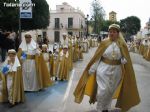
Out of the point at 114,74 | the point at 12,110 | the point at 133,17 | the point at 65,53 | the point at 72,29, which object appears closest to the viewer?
the point at 114,74

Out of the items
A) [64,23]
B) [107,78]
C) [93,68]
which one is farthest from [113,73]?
[64,23]

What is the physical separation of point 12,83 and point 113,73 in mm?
3022

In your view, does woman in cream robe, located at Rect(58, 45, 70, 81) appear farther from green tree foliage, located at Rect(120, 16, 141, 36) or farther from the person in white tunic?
green tree foliage, located at Rect(120, 16, 141, 36)

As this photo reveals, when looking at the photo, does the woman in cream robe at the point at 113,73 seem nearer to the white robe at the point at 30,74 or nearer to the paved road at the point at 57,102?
the paved road at the point at 57,102

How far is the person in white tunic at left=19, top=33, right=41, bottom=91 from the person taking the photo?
553 inches

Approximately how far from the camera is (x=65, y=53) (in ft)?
62.0

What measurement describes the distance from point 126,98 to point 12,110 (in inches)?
105

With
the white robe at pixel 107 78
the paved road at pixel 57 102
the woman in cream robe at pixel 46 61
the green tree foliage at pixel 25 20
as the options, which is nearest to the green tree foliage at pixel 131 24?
the green tree foliage at pixel 25 20

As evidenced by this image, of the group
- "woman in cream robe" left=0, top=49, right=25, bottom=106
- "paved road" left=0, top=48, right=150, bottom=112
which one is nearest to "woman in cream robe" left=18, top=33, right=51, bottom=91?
"paved road" left=0, top=48, right=150, bottom=112

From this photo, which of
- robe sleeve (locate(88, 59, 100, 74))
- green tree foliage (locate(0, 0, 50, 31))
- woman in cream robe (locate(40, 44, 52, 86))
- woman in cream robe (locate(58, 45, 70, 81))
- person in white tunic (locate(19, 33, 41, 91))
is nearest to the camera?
robe sleeve (locate(88, 59, 100, 74))

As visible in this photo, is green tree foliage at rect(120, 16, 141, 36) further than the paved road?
Yes

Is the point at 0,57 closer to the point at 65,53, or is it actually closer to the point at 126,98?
the point at 65,53

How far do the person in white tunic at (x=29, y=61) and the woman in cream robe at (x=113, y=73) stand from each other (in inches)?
146

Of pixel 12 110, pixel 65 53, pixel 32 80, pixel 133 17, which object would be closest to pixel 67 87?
pixel 32 80
